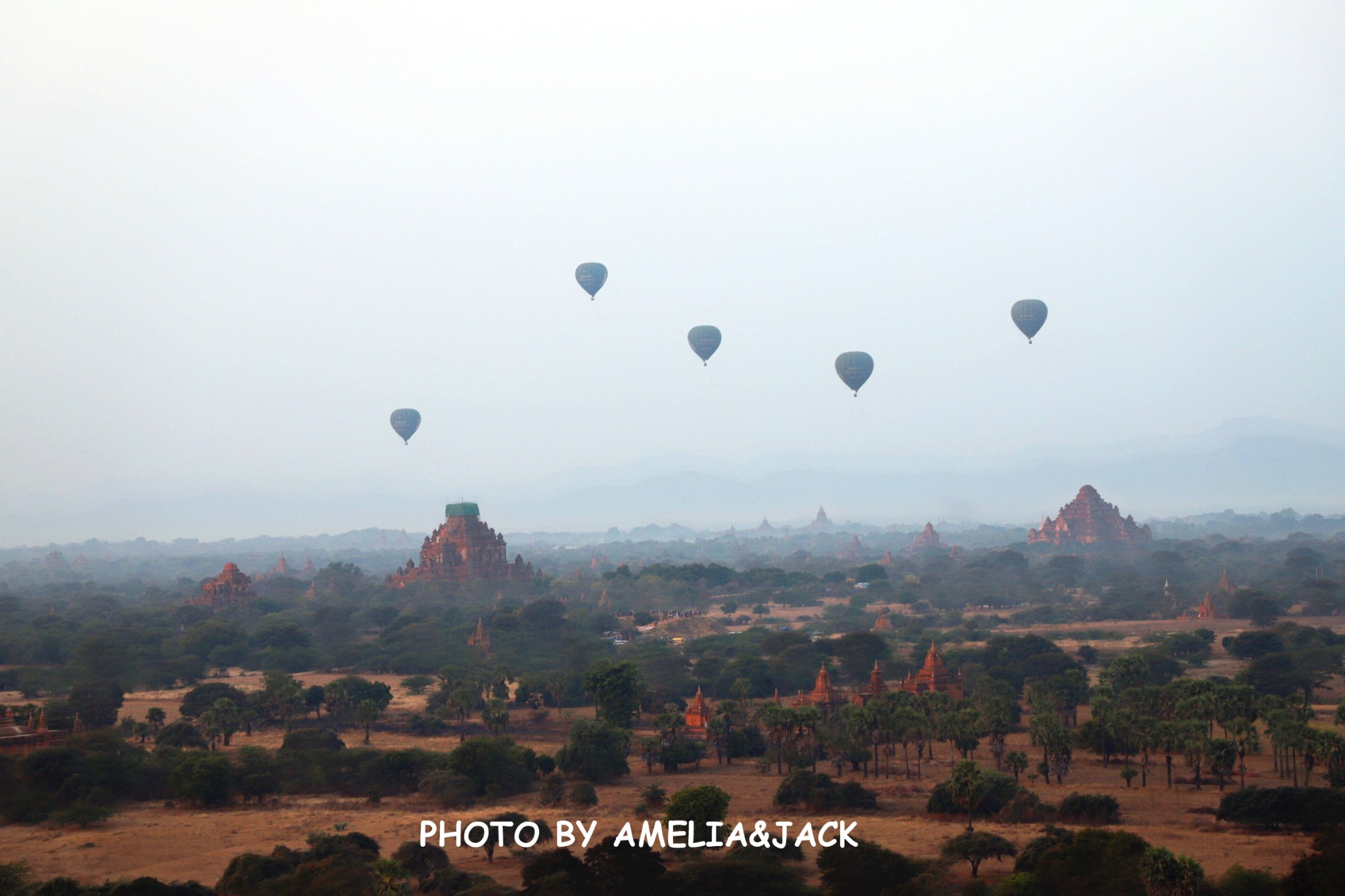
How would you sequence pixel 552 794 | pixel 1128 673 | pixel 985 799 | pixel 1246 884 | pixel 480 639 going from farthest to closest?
pixel 480 639
pixel 1128 673
pixel 552 794
pixel 985 799
pixel 1246 884

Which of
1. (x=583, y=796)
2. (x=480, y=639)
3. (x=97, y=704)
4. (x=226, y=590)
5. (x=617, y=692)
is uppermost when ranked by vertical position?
(x=226, y=590)

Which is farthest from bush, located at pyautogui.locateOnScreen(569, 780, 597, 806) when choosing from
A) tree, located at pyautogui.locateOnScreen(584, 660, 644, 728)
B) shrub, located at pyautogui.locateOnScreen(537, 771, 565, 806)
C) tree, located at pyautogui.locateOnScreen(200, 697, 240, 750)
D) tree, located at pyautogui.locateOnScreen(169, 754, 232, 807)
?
tree, located at pyautogui.locateOnScreen(200, 697, 240, 750)

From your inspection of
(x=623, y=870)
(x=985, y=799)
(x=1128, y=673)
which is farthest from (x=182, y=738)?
(x=1128, y=673)

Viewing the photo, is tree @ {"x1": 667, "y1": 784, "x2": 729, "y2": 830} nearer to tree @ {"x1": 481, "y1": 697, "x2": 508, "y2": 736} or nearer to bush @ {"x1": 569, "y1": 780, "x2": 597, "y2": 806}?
bush @ {"x1": 569, "y1": 780, "x2": 597, "y2": 806}

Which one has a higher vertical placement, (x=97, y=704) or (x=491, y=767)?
(x=97, y=704)

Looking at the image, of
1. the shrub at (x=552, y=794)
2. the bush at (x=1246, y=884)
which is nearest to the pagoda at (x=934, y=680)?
the shrub at (x=552, y=794)

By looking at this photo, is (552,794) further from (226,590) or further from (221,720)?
(226,590)

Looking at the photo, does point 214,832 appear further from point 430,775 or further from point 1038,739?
point 1038,739
